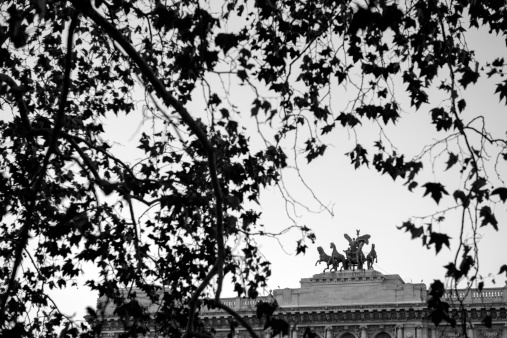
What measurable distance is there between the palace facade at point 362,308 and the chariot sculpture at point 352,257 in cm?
75

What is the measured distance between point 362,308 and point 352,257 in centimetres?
434

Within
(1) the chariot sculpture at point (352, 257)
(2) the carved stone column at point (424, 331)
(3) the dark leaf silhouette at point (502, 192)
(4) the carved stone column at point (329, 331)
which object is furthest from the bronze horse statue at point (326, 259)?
(3) the dark leaf silhouette at point (502, 192)

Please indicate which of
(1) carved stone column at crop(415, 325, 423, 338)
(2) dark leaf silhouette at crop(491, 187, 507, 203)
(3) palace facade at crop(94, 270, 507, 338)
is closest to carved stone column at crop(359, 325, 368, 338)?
(3) palace facade at crop(94, 270, 507, 338)

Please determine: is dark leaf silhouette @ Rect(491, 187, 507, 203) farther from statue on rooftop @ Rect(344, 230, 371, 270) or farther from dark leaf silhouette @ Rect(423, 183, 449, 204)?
statue on rooftop @ Rect(344, 230, 371, 270)

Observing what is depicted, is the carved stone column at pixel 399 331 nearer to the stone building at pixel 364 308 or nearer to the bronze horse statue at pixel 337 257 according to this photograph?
the stone building at pixel 364 308

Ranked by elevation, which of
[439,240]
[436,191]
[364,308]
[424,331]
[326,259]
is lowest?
[439,240]

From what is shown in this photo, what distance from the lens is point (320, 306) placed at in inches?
2039

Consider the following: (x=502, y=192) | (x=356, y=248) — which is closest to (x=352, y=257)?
(x=356, y=248)

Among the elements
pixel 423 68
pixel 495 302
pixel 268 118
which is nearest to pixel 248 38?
pixel 268 118

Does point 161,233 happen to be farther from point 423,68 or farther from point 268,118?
point 423,68

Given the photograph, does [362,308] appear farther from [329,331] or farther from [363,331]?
[329,331]

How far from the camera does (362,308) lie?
5072 centimetres

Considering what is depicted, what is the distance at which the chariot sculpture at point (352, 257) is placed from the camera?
53.8 meters

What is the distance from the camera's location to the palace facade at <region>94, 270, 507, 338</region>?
4828 centimetres
